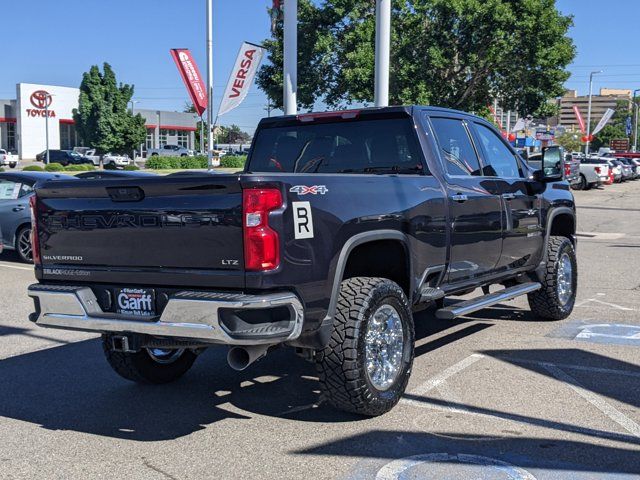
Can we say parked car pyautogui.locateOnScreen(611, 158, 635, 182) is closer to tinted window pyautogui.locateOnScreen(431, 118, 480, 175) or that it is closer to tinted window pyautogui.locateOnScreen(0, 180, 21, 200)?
tinted window pyautogui.locateOnScreen(0, 180, 21, 200)

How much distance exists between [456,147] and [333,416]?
8.67ft

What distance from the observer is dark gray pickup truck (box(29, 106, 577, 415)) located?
4.29 meters

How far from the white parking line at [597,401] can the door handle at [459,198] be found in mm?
1593

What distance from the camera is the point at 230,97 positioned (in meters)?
Result: 21.4

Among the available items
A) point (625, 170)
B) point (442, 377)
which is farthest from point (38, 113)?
point (442, 377)

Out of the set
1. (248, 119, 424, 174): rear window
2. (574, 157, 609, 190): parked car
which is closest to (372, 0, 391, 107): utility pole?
(248, 119, 424, 174): rear window

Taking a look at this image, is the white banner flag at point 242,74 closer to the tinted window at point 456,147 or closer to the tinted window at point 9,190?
the tinted window at point 9,190

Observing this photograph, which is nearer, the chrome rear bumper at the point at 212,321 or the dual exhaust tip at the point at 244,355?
the chrome rear bumper at the point at 212,321

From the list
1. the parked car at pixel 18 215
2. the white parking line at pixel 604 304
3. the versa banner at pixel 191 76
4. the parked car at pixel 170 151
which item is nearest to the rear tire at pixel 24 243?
the parked car at pixel 18 215

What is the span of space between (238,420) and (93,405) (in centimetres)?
113

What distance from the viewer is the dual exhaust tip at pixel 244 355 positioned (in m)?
4.44

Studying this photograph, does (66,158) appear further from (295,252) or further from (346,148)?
(295,252)

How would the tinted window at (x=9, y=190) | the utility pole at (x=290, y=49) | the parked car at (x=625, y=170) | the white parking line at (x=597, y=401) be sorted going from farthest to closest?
the parked car at (x=625, y=170)
the utility pole at (x=290, y=49)
the tinted window at (x=9, y=190)
the white parking line at (x=597, y=401)

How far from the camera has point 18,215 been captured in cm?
1268
